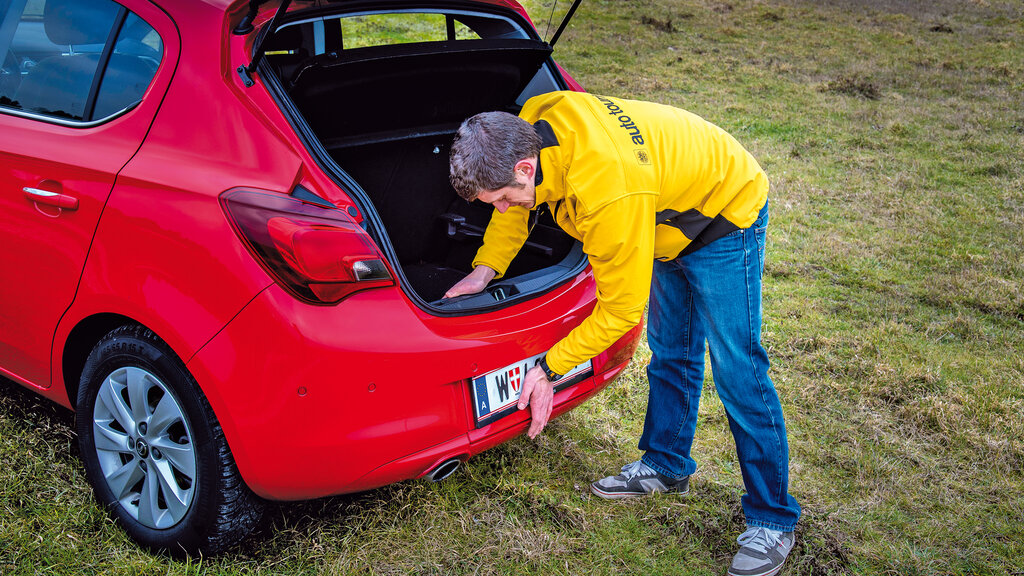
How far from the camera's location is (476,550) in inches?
89.2

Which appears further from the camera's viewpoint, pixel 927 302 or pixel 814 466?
pixel 927 302

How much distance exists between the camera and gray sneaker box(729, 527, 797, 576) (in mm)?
2230

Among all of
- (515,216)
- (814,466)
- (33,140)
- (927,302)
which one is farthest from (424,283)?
(927,302)

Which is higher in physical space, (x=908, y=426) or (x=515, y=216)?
(x=515, y=216)

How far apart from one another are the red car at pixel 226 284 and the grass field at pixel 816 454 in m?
0.25

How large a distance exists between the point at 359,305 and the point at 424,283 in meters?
1.00

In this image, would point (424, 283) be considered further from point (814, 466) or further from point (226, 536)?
point (814, 466)

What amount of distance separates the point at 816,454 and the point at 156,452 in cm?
233

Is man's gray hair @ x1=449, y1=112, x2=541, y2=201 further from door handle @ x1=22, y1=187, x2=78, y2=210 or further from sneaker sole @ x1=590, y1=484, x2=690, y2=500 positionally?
sneaker sole @ x1=590, y1=484, x2=690, y2=500

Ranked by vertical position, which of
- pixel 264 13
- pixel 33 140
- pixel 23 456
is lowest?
pixel 23 456

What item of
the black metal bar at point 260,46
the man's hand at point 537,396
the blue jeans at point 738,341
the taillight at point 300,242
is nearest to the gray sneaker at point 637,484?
the blue jeans at point 738,341

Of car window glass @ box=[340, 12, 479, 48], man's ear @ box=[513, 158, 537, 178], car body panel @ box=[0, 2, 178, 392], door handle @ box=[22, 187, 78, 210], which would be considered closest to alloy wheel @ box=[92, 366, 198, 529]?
car body panel @ box=[0, 2, 178, 392]

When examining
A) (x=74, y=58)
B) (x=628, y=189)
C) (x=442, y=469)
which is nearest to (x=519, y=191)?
(x=628, y=189)

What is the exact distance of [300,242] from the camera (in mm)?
1737
